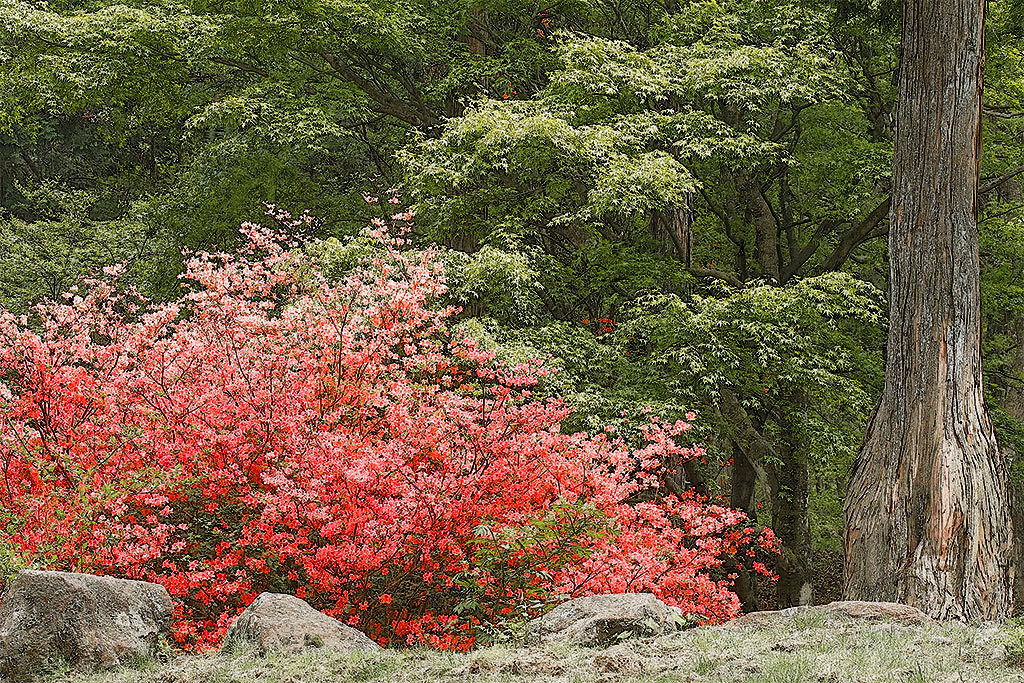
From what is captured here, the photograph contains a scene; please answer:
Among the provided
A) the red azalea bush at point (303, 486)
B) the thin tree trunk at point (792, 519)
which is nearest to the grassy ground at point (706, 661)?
the red azalea bush at point (303, 486)

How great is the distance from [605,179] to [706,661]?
6.29 metres

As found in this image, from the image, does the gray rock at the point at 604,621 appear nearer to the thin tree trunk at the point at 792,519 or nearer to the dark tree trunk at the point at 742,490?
the thin tree trunk at the point at 792,519

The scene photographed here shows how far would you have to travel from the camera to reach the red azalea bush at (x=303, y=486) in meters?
5.72

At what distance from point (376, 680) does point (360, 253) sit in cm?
643

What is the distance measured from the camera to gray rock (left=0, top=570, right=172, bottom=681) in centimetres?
399

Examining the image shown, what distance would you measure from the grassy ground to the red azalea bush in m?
1.34

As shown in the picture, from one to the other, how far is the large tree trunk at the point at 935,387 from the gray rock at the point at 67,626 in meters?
4.79

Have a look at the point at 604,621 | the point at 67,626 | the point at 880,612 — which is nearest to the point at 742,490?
the point at 880,612

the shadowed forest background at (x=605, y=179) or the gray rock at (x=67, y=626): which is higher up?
the shadowed forest background at (x=605, y=179)

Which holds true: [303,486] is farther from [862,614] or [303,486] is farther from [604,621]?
[862,614]

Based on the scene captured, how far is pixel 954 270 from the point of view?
260 inches

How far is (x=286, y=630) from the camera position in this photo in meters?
4.16

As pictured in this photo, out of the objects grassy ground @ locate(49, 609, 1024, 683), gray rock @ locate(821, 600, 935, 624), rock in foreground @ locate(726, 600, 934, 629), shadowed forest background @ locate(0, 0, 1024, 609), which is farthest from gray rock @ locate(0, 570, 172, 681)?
shadowed forest background @ locate(0, 0, 1024, 609)

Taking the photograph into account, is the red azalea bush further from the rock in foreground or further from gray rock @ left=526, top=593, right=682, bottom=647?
the rock in foreground
